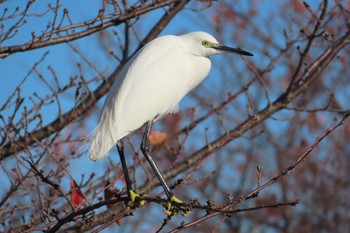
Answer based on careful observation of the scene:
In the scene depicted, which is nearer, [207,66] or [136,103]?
[136,103]

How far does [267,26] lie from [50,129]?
7438mm

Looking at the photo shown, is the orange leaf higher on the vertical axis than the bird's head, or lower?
higher

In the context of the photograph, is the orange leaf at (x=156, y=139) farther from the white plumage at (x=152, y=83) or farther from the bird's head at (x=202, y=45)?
the bird's head at (x=202, y=45)

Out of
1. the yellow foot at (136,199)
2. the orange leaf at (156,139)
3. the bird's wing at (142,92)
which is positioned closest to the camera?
the yellow foot at (136,199)

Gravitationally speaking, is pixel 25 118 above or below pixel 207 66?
above

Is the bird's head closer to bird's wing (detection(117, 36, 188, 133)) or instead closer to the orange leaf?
bird's wing (detection(117, 36, 188, 133))

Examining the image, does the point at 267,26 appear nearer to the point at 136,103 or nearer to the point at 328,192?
the point at 328,192

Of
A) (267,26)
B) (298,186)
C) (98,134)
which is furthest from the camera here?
(298,186)

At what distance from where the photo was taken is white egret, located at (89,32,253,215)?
3.16 m

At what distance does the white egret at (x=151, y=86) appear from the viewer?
10.4ft

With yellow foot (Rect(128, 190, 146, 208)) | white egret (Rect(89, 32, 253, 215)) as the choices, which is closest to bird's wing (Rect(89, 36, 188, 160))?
white egret (Rect(89, 32, 253, 215))

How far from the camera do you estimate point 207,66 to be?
11.7ft

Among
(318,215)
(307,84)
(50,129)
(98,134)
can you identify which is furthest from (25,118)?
(318,215)

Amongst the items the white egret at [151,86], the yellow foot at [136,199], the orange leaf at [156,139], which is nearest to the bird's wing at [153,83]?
the white egret at [151,86]
